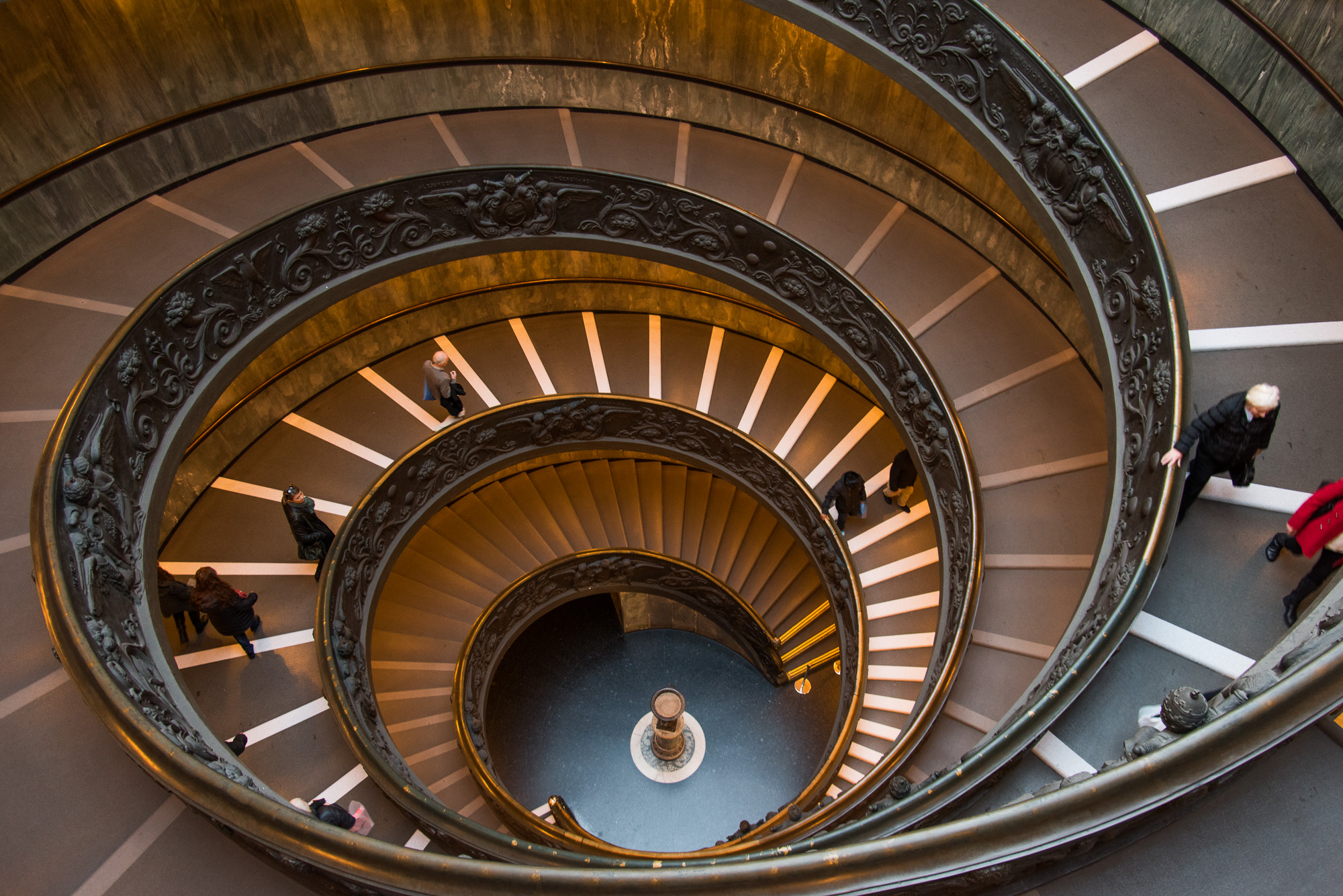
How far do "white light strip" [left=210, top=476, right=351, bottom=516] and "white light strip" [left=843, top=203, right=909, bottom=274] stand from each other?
7316mm

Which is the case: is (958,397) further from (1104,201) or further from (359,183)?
(359,183)

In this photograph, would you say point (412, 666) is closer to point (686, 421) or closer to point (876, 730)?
point (686, 421)

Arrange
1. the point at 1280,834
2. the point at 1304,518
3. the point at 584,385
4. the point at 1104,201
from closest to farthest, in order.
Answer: the point at 1280,834, the point at 1304,518, the point at 1104,201, the point at 584,385

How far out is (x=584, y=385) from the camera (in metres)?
12.6

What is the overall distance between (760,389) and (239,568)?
25.4ft

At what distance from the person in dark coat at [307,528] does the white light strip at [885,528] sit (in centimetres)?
660

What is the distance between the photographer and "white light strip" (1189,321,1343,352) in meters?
5.59

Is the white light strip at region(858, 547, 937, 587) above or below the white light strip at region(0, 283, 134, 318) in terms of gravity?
above

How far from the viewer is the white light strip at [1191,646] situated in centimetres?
459

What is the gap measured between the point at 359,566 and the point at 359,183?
4870 millimetres

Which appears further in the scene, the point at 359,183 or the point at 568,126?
the point at 568,126

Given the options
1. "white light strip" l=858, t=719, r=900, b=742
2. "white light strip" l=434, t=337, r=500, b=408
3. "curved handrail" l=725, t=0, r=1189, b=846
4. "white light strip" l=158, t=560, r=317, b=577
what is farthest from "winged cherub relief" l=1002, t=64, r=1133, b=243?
"white light strip" l=158, t=560, r=317, b=577

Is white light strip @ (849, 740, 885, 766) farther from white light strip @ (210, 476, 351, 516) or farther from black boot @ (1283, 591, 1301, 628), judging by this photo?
white light strip @ (210, 476, 351, 516)

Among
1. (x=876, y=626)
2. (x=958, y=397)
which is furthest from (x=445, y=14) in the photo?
(x=876, y=626)
